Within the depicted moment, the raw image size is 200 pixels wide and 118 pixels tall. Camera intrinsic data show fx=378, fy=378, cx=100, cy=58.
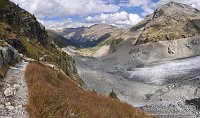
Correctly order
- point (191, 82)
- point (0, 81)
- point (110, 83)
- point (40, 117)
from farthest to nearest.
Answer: point (110, 83) → point (191, 82) → point (0, 81) → point (40, 117)

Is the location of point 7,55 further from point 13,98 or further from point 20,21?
point 20,21

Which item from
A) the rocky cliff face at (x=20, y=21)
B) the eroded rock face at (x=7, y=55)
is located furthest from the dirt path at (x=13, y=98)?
the rocky cliff face at (x=20, y=21)

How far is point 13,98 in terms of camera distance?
73.8 ft

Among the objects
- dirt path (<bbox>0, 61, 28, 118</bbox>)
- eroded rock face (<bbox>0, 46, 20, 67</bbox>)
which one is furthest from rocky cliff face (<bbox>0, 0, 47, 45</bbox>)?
dirt path (<bbox>0, 61, 28, 118</bbox>)

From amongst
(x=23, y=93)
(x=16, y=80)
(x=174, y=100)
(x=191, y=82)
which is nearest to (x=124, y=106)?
(x=23, y=93)

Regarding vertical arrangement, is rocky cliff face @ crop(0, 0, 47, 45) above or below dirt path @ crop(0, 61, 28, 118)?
below

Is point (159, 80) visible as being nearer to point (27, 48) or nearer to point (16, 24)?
point (16, 24)

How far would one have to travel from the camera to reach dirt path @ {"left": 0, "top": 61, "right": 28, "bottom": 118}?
19.0m

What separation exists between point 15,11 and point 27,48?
1462 inches

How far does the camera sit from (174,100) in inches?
4523

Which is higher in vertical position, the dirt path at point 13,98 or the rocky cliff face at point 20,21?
the dirt path at point 13,98

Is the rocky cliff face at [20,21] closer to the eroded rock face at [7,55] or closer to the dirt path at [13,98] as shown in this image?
the eroded rock face at [7,55]

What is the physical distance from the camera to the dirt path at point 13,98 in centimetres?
1898

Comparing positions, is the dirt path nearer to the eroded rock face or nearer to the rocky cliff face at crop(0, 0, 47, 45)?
the eroded rock face
